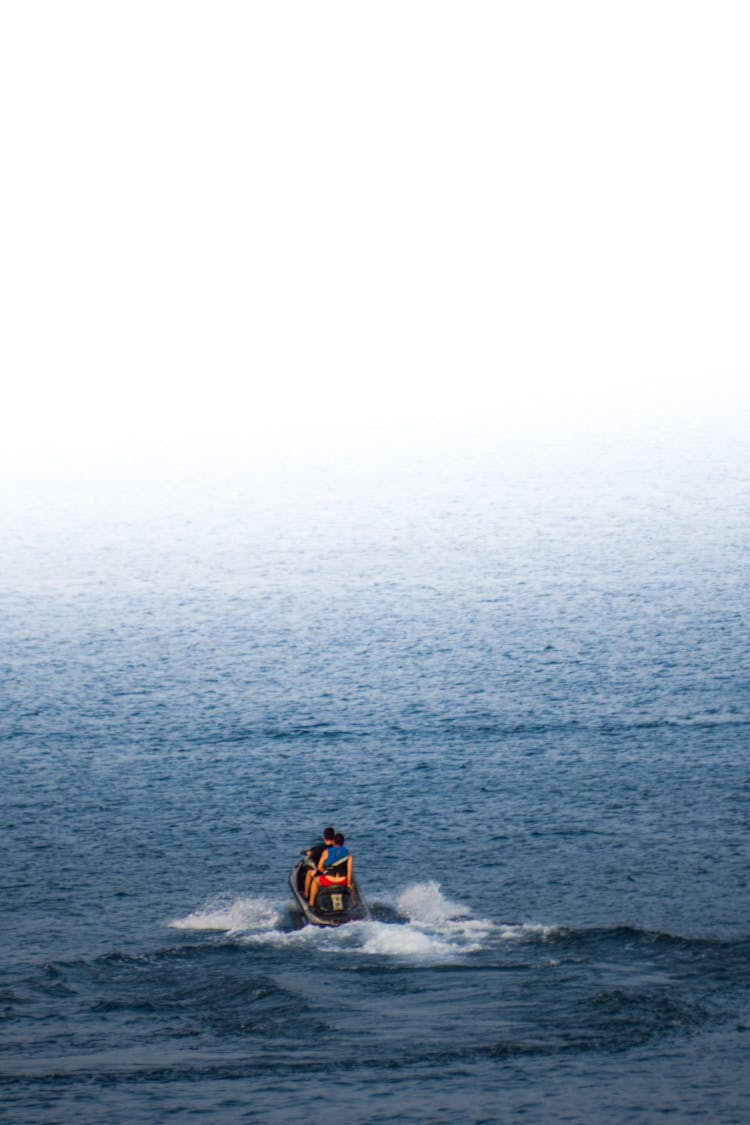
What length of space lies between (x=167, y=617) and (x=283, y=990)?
5091cm

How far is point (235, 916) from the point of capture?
43.8 metres

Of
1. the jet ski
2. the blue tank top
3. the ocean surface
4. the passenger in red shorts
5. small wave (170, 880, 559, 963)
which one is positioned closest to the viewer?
the ocean surface

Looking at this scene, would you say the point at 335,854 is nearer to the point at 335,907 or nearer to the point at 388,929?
the point at 335,907

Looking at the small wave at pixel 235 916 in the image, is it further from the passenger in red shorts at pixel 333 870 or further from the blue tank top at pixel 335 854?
the blue tank top at pixel 335 854

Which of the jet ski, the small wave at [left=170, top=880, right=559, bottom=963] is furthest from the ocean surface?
the jet ski

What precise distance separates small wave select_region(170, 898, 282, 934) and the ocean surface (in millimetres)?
168

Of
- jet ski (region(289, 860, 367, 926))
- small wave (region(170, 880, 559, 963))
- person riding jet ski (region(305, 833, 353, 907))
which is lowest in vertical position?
small wave (region(170, 880, 559, 963))

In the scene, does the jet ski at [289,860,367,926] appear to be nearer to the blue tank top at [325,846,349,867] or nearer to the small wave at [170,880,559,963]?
the small wave at [170,880,559,963]

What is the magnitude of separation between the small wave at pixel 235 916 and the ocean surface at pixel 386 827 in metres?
0.17

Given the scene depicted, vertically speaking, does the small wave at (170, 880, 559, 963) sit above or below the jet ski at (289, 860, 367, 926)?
below

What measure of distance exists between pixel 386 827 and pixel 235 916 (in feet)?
30.8

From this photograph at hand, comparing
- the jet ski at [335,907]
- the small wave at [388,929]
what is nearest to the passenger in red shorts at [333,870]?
the jet ski at [335,907]

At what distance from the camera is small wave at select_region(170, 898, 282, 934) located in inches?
1689

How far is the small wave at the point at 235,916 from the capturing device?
42.9 m
